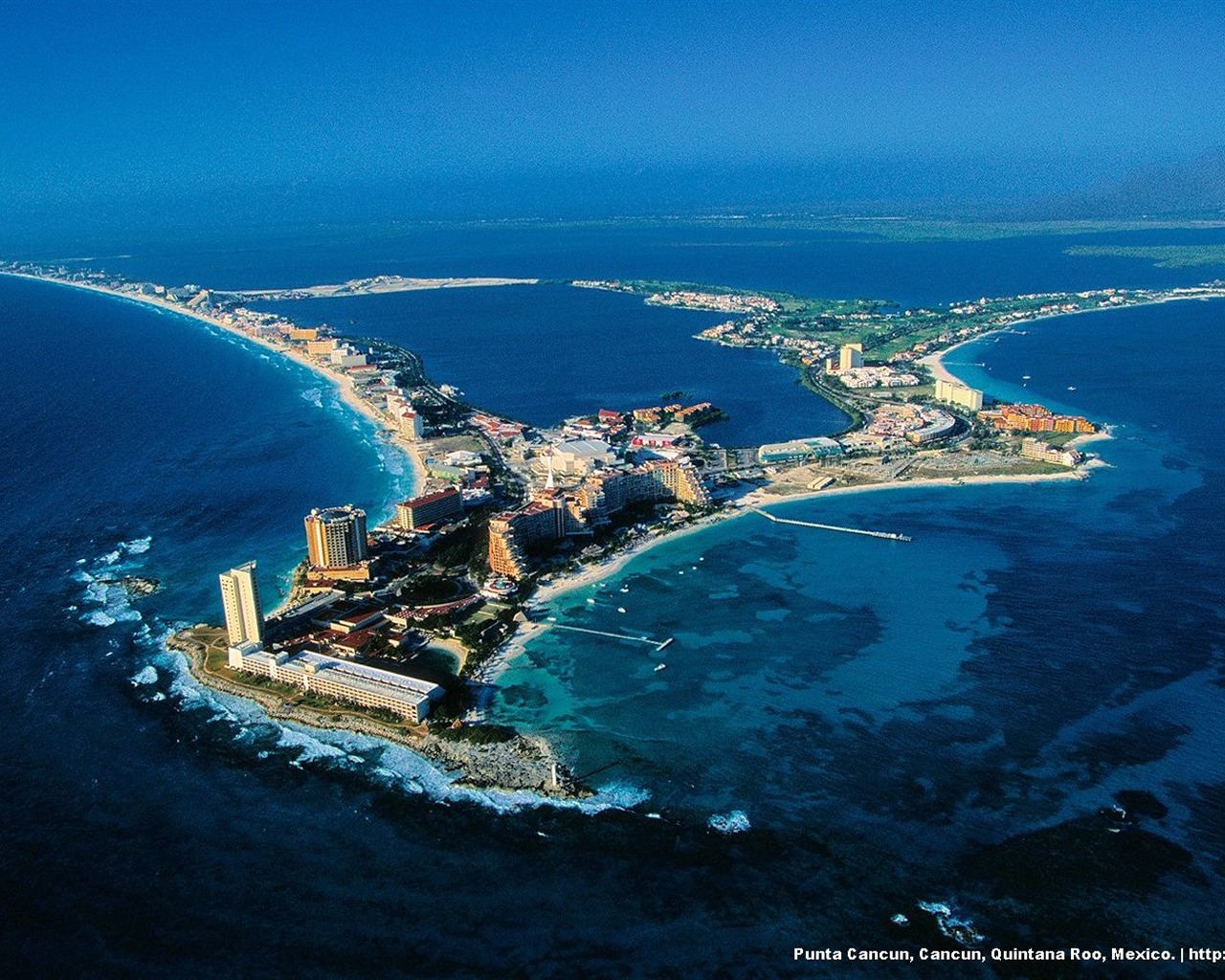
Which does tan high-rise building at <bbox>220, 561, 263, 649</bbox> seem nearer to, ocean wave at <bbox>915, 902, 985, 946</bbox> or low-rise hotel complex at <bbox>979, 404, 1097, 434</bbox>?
ocean wave at <bbox>915, 902, 985, 946</bbox>

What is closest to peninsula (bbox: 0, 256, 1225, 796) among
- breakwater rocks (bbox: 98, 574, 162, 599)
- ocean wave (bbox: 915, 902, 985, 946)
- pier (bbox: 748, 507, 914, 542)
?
pier (bbox: 748, 507, 914, 542)

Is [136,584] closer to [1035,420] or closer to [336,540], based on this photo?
[336,540]

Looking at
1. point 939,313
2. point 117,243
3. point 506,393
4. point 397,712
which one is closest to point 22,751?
point 397,712

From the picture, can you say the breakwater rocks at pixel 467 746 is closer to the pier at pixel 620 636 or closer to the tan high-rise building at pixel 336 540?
the pier at pixel 620 636

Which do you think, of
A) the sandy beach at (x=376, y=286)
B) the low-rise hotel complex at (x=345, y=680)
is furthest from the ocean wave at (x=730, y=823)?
the sandy beach at (x=376, y=286)

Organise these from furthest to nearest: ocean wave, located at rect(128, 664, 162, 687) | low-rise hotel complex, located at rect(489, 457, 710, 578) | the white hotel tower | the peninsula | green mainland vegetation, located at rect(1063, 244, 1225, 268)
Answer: green mainland vegetation, located at rect(1063, 244, 1225, 268) < low-rise hotel complex, located at rect(489, 457, 710, 578) < the white hotel tower < ocean wave, located at rect(128, 664, 162, 687) < the peninsula

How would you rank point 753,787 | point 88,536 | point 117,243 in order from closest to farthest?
point 753,787 < point 88,536 < point 117,243

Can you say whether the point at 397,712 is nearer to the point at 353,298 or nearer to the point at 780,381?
the point at 780,381
